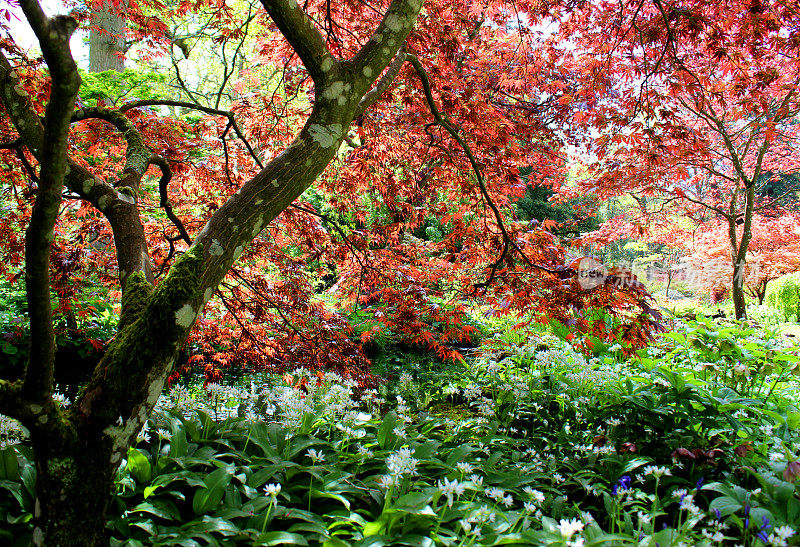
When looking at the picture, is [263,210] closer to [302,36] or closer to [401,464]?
[302,36]

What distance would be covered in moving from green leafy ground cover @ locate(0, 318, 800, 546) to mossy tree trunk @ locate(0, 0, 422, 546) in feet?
1.07

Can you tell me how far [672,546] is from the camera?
1530mm

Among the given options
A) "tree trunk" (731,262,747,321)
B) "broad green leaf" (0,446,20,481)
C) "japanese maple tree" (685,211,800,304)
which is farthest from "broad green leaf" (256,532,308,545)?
"japanese maple tree" (685,211,800,304)

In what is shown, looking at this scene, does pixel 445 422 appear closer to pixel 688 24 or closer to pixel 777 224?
pixel 688 24

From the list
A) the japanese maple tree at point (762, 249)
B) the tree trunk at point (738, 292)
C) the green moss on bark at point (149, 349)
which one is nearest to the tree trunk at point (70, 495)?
the green moss on bark at point (149, 349)

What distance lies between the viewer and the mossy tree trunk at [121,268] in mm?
1209

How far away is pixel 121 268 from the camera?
195 centimetres

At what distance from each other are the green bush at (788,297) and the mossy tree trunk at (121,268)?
1050 centimetres

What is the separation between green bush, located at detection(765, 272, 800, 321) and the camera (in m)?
8.78

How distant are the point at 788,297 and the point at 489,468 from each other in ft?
32.4

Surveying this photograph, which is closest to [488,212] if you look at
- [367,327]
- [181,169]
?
[181,169]

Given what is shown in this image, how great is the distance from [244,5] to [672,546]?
12.9 m

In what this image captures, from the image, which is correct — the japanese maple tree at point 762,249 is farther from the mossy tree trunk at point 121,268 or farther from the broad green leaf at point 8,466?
the broad green leaf at point 8,466

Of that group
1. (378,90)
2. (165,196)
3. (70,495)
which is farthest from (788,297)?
(70,495)
